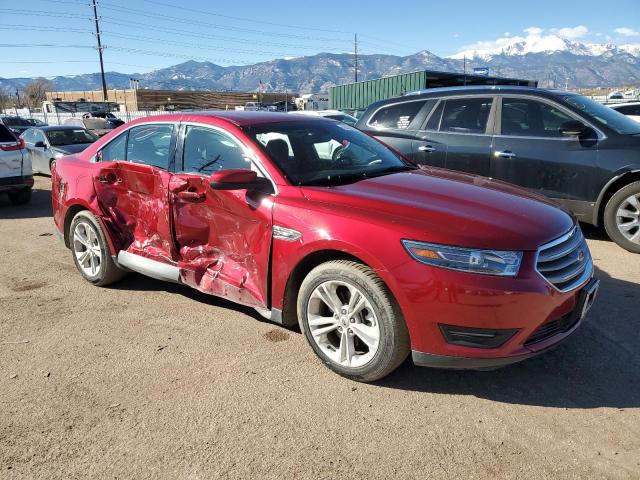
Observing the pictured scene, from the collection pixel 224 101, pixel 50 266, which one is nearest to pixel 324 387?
pixel 50 266

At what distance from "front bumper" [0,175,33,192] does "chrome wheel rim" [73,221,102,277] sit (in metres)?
5.03

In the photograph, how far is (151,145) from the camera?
4160 millimetres

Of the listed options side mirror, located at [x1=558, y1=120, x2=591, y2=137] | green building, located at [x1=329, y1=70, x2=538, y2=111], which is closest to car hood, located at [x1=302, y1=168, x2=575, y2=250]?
side mirror, located at [x1=558, y1=120, x2=591, y2=137]

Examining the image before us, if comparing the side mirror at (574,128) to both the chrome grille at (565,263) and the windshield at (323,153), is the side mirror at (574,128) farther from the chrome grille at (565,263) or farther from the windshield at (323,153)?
the chrome grille at (565,263)

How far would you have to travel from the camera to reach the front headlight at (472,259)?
8.40 ft

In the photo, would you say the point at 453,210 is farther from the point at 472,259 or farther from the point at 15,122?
the point at 15,122

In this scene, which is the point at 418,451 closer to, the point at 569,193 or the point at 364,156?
the point at 364,156

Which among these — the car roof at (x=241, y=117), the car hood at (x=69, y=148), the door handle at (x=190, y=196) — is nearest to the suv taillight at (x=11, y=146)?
the car hood at (x=69, y=148)

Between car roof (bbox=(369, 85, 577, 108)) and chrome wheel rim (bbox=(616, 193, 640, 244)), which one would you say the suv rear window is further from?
chrome wheel rim (bbox=(616, 193, 640, 244))

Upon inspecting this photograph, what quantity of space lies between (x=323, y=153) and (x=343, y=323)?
4.51 feet

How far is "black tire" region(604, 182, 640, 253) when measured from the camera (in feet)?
17.5

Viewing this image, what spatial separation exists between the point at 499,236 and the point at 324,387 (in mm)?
1324

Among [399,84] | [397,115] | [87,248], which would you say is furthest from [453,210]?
[399,84]

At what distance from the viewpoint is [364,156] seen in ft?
12.9
